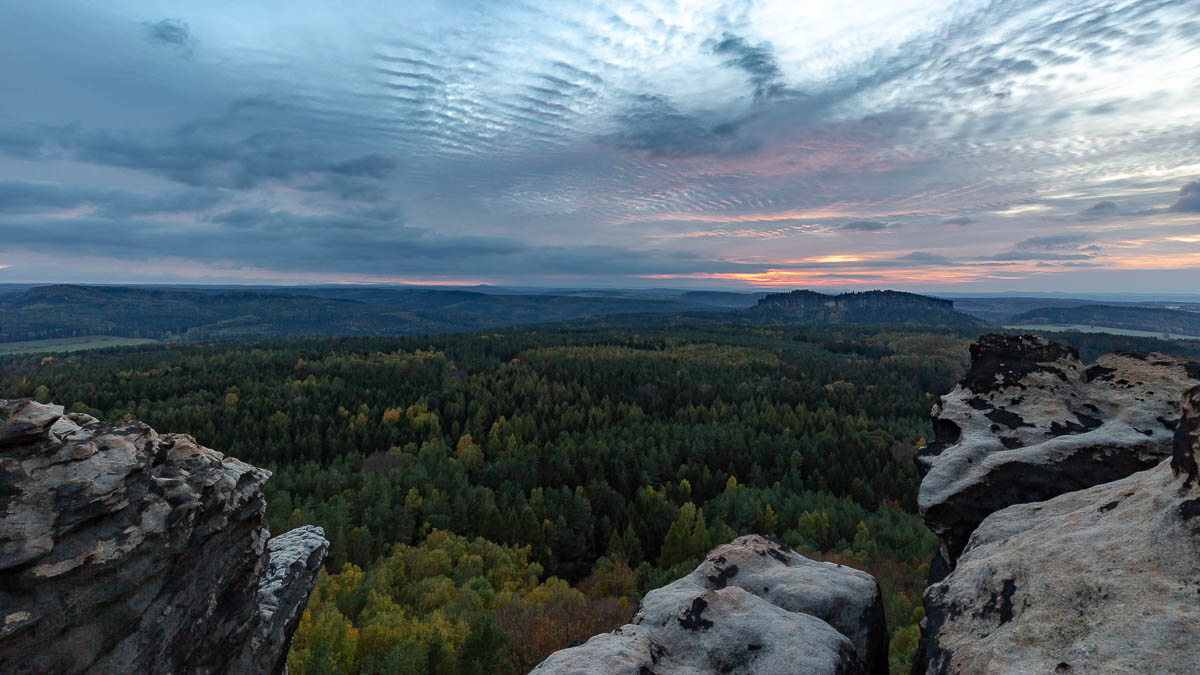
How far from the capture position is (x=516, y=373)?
17738 centimetres

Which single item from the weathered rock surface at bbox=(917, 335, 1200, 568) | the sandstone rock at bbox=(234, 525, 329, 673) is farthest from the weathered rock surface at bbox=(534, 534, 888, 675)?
the sandstone rock at bbox=(234, 525, 329, 673)

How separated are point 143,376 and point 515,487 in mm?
147272

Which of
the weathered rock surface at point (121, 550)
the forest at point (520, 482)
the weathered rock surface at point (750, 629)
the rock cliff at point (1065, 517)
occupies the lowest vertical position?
the forest at point (520, 482)

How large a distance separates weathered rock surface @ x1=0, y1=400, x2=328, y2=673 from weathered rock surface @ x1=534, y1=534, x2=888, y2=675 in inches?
536

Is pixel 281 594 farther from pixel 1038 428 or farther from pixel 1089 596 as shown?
pixel 1038 428

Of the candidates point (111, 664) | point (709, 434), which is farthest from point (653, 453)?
point (111, 664)

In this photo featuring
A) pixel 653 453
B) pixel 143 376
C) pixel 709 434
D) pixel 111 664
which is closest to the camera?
pixel 111 664

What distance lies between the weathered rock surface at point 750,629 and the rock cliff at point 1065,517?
445 cm

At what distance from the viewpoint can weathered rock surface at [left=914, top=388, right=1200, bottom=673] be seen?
25.1 ft

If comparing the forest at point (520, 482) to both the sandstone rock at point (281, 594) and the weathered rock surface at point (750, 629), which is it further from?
the weathered rock surface at point (750, 629)

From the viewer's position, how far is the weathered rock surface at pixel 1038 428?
17031 mm

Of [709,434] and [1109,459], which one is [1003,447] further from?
[709,434]

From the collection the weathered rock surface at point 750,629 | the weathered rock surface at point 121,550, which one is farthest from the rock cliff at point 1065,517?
the weathered rock surface at point 121,550

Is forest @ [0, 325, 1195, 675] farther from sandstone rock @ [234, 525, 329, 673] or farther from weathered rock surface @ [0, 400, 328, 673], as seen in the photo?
weathered rock surface @ [0, 400, 328, 673]
